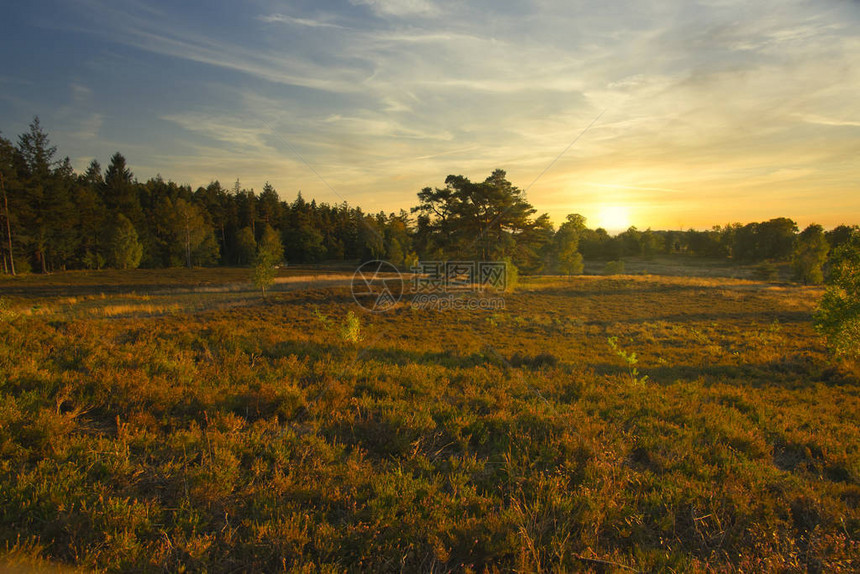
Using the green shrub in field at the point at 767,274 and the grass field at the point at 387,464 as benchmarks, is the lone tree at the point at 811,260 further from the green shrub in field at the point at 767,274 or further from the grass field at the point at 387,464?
the grass field at the point at 387,464

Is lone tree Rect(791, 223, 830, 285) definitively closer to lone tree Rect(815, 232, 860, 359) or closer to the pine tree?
lone tree Rect(815, 232, 860, 359)

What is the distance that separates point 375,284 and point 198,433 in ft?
119

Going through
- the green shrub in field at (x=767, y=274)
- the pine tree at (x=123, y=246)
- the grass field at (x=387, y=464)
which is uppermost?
the pine tree at (x=123, y=246)

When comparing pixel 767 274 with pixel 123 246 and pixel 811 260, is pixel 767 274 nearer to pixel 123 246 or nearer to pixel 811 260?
pixel 811 260

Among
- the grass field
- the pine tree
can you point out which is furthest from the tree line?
the grass field

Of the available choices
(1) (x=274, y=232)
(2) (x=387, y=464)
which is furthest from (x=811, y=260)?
(1) (x=274, y=232)

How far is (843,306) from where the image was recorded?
1274cm

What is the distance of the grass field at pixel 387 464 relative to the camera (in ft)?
9.30

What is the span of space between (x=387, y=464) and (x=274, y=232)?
267 ft

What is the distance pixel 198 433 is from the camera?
14.0ft

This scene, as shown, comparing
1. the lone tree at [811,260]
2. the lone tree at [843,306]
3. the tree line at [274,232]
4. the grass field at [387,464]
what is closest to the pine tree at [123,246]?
the tree line at [274,232]

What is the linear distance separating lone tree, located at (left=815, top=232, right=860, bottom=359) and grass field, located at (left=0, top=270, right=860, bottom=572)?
196 inches

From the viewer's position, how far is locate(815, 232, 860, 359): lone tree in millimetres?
12609

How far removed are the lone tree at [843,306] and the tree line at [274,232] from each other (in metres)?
1.18
